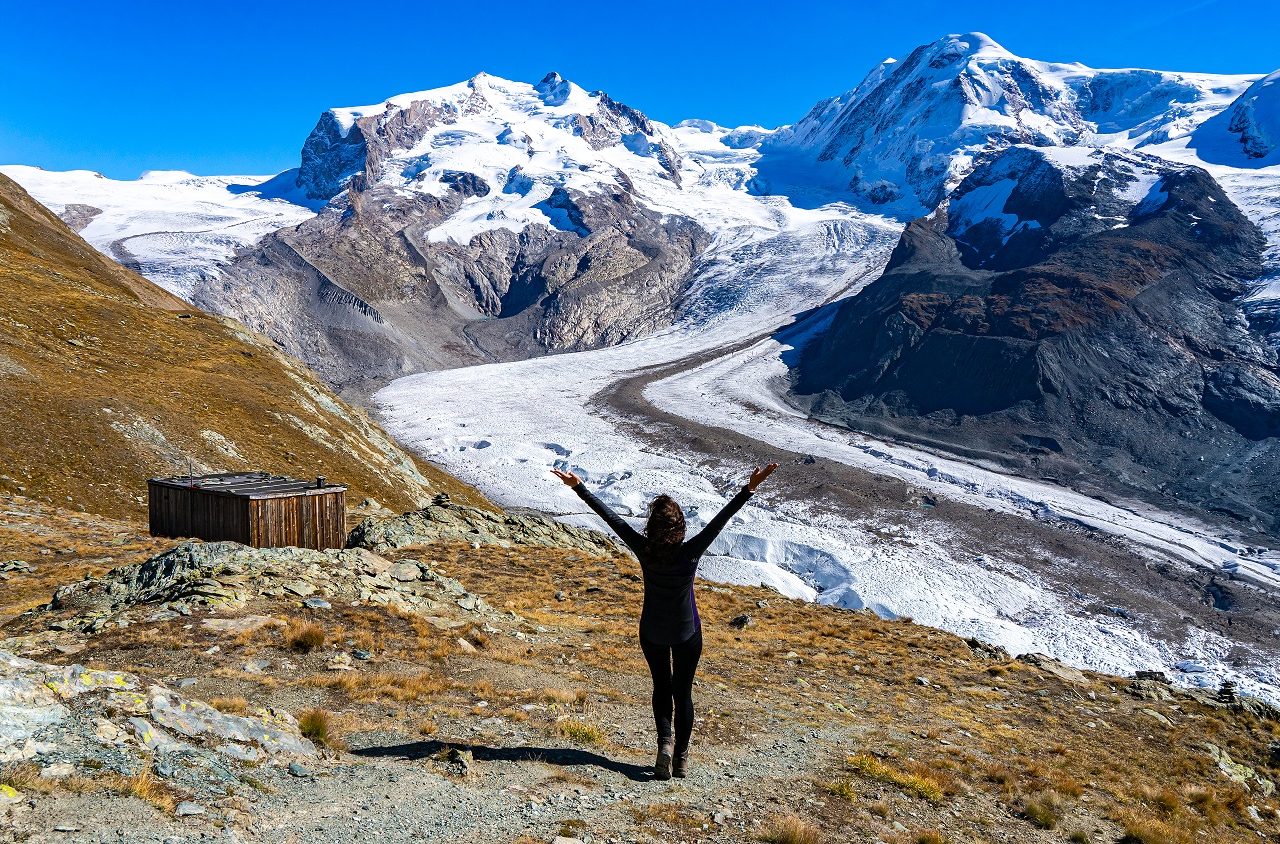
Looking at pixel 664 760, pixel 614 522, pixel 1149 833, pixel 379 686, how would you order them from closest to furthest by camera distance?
1. pixel 614 522
2. pixel 664 760
3. pixel 1149 833
4. pixel 379 686

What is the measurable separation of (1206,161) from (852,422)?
172 m

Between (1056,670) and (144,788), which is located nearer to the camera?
(144,788)

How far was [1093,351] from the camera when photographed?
97.4m

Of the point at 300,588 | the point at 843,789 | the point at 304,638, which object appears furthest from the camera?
the point at 300,588

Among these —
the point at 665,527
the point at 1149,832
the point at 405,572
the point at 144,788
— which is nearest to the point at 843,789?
the point at 1149,832

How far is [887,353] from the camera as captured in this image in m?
116

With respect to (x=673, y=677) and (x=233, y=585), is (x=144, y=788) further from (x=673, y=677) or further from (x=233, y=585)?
(x=233, y=585)

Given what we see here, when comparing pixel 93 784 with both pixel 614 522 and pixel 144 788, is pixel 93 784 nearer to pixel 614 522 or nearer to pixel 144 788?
pixel 144 788

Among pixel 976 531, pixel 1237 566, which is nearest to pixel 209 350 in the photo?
pixel 976 531

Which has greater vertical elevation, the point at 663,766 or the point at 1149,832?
the point at 663,766

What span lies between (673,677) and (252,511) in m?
14.7

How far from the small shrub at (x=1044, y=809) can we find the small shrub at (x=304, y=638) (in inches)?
374

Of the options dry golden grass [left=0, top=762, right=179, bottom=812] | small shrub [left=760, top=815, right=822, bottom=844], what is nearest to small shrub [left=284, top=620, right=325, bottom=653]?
dry golden grass [left=0, top=762, right=179, bottom=812]

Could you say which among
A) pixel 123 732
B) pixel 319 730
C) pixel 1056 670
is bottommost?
pixel 1056 670
